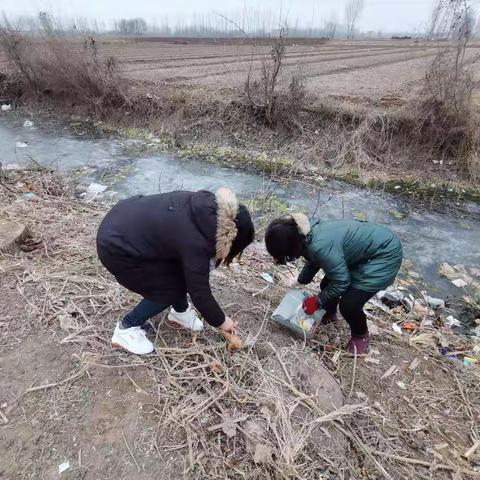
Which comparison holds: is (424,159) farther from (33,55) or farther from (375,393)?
(33,55)

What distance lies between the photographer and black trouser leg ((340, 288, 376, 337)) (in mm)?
2465

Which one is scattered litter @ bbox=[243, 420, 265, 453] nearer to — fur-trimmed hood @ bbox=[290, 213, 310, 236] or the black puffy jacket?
the black puffy jacket

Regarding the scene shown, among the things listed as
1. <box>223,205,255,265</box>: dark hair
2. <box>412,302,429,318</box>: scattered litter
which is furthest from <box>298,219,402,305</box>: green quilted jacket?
<box>412,302,429,318</box>: scattered litter

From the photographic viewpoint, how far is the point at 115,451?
1839 mm

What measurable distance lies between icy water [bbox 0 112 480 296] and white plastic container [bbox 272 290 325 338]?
79.5 inches

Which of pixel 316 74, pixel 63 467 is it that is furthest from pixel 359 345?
pixel 316 74

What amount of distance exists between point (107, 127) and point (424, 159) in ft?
24.8

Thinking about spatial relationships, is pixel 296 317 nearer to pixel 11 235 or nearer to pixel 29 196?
pixel 11 235

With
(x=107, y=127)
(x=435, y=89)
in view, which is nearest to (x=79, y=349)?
(x=435, y=89)

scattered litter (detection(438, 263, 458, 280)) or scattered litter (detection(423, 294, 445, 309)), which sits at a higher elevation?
scattered litter (detection(423, 294, 445, 309))

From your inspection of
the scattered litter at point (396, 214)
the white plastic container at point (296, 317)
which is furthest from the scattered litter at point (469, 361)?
the scattered litter at point (396, 214)

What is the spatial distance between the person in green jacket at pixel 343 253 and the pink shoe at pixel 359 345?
139 mm

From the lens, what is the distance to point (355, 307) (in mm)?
2520

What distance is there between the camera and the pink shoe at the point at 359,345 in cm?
272
